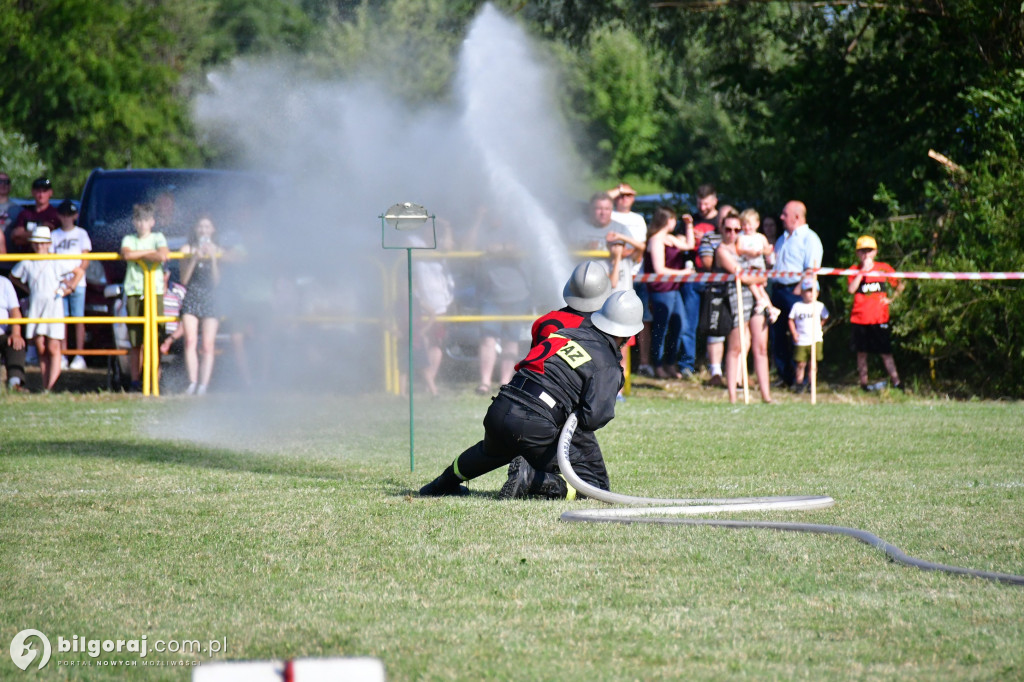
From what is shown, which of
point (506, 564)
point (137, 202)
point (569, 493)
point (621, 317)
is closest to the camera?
point (506, 564)

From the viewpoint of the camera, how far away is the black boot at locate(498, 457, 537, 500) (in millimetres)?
6941

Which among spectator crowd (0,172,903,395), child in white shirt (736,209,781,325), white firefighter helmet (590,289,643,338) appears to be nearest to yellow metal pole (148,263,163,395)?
spectator crowd (0,172,903,395)

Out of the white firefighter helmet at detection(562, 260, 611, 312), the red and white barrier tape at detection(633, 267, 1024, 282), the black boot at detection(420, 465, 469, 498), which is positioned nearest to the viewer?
the black boot at detection(420, 465, 469, 498)

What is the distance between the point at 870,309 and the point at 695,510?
Result: 26.8 ft

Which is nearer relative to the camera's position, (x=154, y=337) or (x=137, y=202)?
(x=154, y=337)

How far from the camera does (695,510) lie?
622 centimetres

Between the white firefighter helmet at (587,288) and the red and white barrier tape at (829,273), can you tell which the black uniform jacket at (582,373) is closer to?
the white firefighter helmet at (587,288)

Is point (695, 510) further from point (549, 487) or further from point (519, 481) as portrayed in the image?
point (519, 481)

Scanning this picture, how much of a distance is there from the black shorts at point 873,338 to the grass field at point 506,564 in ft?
13.5

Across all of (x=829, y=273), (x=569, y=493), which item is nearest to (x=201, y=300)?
(x=829, y=273)

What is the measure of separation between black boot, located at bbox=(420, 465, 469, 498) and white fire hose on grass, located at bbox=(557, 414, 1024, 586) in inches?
28.9

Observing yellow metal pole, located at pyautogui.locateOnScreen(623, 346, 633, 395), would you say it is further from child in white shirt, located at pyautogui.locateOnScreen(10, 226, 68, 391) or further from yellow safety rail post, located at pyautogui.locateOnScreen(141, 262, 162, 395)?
child in white shirt, located at pyautogui.locateOnScreen(10, 226, 68, 391)

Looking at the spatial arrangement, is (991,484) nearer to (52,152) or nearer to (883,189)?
(883,189)

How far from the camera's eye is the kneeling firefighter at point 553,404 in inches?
263
